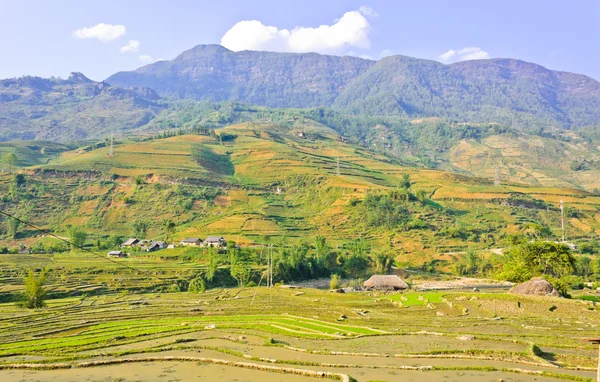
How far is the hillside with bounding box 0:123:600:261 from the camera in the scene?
12244cm

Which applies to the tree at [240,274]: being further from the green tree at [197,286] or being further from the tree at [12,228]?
the tree at [12,228]

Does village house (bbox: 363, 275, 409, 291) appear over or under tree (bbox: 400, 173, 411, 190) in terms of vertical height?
under

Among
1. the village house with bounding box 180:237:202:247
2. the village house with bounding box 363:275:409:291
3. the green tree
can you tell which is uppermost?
the village house with bounding box 180:237:202:247

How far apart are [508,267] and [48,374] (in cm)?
6304

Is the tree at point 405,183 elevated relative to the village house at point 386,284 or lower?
elevated

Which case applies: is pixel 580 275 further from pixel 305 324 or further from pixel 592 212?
pixel 305 324

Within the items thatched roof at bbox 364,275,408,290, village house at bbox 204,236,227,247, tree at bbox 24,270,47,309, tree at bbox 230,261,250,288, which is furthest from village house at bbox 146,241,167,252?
thatched roof at bbox 364,275,408,290

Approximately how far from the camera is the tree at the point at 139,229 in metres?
123

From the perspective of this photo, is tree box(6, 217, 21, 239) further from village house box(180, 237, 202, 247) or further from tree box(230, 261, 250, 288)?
tree box(230, 261, 250, 288)

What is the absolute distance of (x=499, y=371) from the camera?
26.2 m

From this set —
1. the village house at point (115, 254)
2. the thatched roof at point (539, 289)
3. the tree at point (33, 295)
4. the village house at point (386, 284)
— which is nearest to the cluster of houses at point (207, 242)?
the village house at point (115, 254)

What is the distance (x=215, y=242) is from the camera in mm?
107875

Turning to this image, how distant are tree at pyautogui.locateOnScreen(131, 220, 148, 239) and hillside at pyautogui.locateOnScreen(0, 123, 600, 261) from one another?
1.94m

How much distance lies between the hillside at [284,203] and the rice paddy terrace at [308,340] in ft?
203
